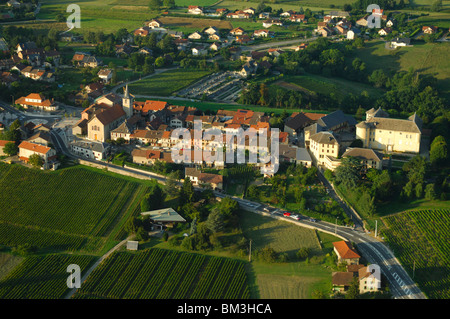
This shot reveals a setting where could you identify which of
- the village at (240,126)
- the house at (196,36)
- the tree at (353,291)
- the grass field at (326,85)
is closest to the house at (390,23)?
the village at (240,126)

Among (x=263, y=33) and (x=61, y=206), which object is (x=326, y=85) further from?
(x=61, y=206)

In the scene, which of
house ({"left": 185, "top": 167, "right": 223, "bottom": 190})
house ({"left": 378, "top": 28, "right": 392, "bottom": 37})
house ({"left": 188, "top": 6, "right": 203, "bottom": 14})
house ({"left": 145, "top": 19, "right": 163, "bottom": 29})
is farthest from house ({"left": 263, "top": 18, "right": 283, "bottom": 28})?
house ({"left": 185, "top": 167, "right": 223, "bottom": 190})

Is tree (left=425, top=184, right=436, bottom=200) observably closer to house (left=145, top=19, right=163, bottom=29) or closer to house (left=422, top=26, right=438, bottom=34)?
house (left=422, top=26, right=438, bottom=34)

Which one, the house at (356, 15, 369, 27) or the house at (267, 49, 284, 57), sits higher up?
the house at (356, 15, 369, 27)

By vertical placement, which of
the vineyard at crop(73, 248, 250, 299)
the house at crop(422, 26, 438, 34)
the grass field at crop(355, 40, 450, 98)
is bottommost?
the vineyard at crop(73, 248, 250, 299)

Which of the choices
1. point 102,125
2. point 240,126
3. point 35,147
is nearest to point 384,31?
point 240,126

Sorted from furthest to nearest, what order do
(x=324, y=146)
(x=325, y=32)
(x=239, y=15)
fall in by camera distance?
(x=239, y=15) < (x=325, y=32) < (x=324, y=146)
